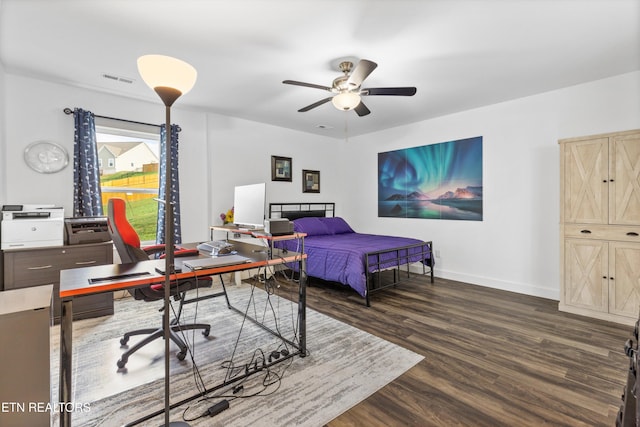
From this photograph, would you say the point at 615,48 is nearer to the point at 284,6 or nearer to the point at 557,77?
the point at 557,77

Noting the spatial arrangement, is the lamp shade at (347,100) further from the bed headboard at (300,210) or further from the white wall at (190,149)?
the bed headboard at (300,210)

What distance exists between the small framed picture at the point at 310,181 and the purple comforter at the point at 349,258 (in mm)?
1589

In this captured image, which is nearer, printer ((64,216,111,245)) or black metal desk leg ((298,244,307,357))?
black metal desk leg ((298,244,307,357))

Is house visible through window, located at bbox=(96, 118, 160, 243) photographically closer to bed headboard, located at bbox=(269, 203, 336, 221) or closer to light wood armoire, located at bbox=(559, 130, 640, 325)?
bed headboard, located at bbox=(269, 203, 336, 221)

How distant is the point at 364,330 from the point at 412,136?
3.48m

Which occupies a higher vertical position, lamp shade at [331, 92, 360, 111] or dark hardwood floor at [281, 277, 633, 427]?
lamp shade at [331, 92, 360, 111]

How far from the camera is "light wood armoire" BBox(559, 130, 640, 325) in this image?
280 cm

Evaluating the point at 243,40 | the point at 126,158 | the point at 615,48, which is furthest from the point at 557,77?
the point at 126,158

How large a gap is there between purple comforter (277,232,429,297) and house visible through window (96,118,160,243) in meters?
2.28

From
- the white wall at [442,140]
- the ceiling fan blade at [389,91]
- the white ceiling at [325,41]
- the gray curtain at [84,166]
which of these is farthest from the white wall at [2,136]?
the ceiling fan blade at [389,91]


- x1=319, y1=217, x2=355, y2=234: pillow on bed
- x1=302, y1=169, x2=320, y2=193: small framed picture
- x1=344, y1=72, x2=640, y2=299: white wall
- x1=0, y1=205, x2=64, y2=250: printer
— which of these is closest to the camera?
x1=0, y1=205, x2=64, y2=250: printer

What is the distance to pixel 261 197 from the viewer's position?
2766mm

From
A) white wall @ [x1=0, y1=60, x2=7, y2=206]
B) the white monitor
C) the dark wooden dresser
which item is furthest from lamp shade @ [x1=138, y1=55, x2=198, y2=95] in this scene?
white wall @ [x1=0, y1=60, x2=7, y2=206]

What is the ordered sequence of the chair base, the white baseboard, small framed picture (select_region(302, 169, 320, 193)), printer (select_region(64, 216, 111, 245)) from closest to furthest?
the chair base → printer (select_region(64, 216, 111, 245)) → the white baseboard → small framed picture (select_region(302, 169, 320, 193))
